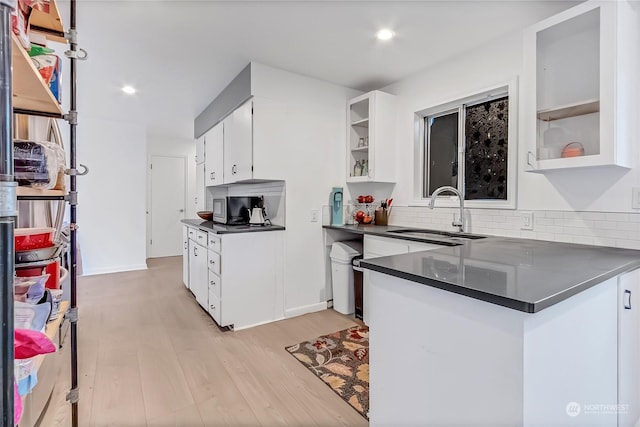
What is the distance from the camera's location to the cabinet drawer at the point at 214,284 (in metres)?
2.81

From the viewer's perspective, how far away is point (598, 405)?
1177mm

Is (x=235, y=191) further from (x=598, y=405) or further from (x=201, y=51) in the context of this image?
(x=598, y=405)

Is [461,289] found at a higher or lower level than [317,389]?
higher

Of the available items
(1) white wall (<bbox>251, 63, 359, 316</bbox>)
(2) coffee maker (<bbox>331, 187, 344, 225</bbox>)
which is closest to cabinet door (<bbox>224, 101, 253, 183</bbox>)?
(1) white wall (<bbox>251, 63, 359, 316</bbox>)

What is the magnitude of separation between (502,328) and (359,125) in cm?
291

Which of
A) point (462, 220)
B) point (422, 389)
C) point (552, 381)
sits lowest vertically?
point (422, 389)

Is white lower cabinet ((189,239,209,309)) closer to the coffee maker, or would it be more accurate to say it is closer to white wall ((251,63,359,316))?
white wall ((251,63,359,316))

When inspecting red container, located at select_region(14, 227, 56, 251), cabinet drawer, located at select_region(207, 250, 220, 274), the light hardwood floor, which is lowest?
the light hardwood floor

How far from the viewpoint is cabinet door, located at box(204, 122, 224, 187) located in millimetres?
3707

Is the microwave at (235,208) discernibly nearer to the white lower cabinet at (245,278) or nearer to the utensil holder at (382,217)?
the white lower cabinet at (245,278)

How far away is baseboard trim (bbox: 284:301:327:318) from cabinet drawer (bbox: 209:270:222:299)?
0.69 metres

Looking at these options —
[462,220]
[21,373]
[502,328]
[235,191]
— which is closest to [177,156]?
[235,191]

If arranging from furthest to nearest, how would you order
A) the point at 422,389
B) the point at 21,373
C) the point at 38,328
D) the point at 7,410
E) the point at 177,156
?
the point at 177,156
the point at 422,389
the point at 38,328
the point at 21,373
the point at 7,410

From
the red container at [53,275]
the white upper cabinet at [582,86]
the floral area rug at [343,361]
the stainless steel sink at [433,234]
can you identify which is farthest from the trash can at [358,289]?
the red container at [53,275]
